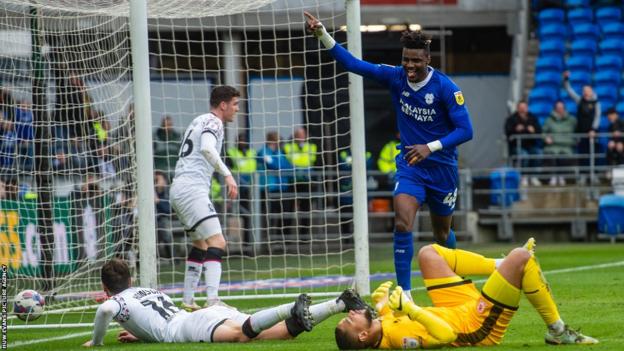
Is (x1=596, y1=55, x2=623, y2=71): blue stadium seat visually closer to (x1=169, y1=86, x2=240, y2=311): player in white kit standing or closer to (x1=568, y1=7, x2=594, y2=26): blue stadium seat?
(x1=568, y1=7, x2=594, y2=26): blue stadium seat

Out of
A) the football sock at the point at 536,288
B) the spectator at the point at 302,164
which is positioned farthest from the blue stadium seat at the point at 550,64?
the football sock at the point at 536,288

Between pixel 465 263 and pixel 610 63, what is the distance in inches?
811

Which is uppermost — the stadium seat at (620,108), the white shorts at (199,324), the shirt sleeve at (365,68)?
the shirt sleeve at (365,68)

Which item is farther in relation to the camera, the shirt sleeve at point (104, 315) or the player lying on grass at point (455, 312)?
the shirt sleeve at point (104, 315)

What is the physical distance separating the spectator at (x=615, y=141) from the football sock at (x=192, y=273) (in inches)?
549

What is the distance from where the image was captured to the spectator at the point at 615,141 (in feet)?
85.8

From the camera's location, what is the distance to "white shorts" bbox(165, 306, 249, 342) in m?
10.3

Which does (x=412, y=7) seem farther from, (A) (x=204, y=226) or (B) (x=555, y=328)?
(B) (x=555, y=328)

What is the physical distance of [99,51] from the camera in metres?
14.9

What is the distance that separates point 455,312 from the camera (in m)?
9.25

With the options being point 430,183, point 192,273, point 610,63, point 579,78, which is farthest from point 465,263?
point 579,78

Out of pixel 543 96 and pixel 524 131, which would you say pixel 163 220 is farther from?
pixel 543 96

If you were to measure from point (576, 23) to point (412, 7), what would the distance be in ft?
12.5

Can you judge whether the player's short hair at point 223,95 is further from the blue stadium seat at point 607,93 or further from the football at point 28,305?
the blue stadium seat at point 607,93
